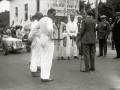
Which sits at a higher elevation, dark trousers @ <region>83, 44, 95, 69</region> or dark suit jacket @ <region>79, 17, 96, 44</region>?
dark suit jacket @ <region>79, 17, 96, 44</region>

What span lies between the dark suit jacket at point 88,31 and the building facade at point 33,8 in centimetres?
1185

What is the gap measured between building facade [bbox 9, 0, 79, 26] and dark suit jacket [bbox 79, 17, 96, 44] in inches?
467

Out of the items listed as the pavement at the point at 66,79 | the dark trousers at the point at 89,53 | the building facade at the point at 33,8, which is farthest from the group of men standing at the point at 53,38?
the building facade at the point at 33,8

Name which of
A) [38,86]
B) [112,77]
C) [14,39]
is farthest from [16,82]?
[14,39]

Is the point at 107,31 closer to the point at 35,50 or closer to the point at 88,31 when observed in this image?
the point at 88,31

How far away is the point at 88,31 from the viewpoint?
8.97 meters

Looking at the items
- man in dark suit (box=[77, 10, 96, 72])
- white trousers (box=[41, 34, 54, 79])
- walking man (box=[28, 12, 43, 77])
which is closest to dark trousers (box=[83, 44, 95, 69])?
man in dark suit (box=[77, 10, 96, 72])

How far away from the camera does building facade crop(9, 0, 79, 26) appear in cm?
2270

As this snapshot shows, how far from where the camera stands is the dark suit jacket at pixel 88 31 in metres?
8.91

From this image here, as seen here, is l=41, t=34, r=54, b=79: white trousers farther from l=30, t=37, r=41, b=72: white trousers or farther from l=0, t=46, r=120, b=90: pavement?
l=30, t=37, r=41, b=72: white trousers

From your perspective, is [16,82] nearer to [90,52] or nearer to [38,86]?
[38,86]

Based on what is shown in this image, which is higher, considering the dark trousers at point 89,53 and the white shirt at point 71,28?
the white shirt at point 71,28

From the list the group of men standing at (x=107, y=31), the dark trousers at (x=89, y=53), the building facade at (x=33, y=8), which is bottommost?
the dark trousers at (x=89, y=53)

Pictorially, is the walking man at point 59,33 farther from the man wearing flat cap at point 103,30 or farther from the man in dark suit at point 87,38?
the man in dark suit at point 87,38
